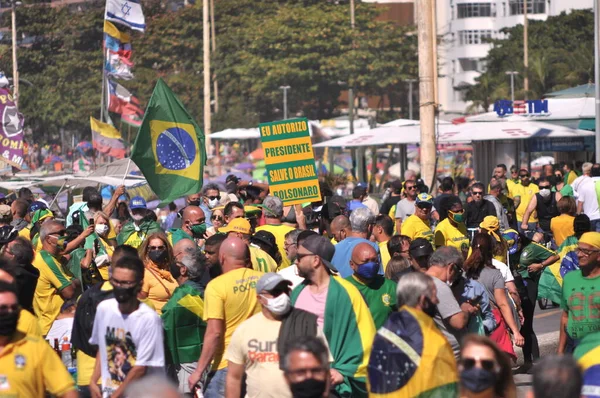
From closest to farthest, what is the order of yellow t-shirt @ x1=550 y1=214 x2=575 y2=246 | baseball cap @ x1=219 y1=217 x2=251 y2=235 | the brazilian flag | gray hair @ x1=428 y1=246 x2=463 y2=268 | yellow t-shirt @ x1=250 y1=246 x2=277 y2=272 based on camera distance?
gray hair @ x1=428 y1=246 x2=463 y2=268 → yellow t-shirt @ x1=250 y1=246 x2=277 y2=272 → baseball cap @ x1=219 y1=217 x2=251 y2=235 → the brazilian flag → yellow t-shirt @ x1=550 y1=214 x2=575 y2=246

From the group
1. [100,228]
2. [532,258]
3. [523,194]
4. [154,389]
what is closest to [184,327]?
[100,228]

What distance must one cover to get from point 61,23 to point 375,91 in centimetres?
1982

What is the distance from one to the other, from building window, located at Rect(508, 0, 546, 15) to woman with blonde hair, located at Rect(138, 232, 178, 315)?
104473mm

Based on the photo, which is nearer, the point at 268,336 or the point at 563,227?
the point at 268,336

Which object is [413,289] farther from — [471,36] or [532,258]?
[471,36]

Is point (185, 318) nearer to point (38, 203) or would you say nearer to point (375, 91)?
point (38, 203)

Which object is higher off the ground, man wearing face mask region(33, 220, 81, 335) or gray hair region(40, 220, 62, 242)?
gray hair region(40, 220, 62, 242)

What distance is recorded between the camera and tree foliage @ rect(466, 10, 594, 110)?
7412cm

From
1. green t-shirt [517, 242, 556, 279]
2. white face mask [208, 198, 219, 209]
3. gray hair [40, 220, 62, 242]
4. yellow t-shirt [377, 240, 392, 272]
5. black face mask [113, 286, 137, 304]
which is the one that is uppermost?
black face mask [113, 286, 137, 304]

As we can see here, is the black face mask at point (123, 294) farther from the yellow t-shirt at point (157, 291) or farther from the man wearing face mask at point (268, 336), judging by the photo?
the yellow t-shirt at point (157, 291)

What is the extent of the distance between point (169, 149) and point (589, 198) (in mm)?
6728

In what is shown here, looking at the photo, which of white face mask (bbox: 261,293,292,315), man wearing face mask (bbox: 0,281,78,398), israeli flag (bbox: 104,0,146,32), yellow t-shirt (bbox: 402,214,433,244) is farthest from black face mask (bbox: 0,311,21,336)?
israeli flag (bbox: 104,0,146,32)

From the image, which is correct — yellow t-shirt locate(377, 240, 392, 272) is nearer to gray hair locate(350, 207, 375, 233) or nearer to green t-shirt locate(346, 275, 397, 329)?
gray hair locate(350, 207, 375, 233)

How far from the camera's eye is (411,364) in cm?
566
